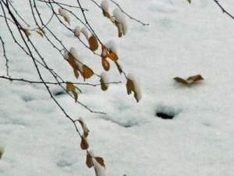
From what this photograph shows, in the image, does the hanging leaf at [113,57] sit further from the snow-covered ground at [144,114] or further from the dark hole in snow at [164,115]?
the dark hole in snow at [164,115]

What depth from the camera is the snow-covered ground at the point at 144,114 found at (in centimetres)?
189

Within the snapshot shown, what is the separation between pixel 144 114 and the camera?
216 centimetres

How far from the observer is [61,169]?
185cm

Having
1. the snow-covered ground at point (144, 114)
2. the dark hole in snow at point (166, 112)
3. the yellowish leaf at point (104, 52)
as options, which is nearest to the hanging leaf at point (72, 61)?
the yellowish leaf at point (104, 52)

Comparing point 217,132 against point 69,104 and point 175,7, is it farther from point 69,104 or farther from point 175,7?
point 175,7

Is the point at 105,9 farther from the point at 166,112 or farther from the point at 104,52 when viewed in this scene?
the point at 166,112

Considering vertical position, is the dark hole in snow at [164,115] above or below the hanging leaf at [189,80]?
above

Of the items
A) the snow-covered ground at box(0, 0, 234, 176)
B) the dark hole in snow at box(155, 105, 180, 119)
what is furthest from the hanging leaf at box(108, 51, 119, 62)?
the dark hole in snow at box(155, 105, 180, 119)

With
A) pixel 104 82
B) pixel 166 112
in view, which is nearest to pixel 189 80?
pixel 166 112

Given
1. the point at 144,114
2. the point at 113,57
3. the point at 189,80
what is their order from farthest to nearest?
the point at 189,80 → the point at 144,114 → the point at 113,57

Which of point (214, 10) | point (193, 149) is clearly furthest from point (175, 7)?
point (193, 149)

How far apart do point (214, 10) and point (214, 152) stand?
50.9 inches

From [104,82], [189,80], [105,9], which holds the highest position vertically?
[105,9]

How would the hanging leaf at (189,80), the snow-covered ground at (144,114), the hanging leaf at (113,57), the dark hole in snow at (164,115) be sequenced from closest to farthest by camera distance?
the hanging leaf at (113,57)
the snow-covered ground at (144,114)
the dark hole in snow at (164,115)
the hanging leaf at (189,80)
